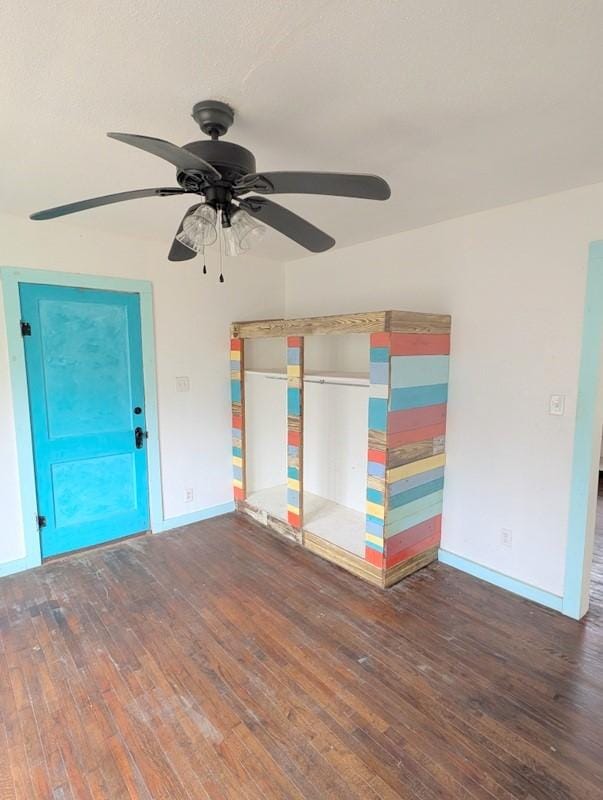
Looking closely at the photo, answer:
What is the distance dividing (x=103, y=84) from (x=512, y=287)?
2307 mm

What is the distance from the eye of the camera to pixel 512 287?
2551mm

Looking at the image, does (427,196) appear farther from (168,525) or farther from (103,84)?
(168,525)

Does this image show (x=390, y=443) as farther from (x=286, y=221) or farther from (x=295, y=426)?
(x=286, y=221)

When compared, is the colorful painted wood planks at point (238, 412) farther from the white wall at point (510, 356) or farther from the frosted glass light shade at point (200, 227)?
the frosted glass light shade at point (200, 227)

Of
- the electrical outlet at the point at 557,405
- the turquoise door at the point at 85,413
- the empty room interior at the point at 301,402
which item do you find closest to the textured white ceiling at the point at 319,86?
the empty room interior at the point at 301,402

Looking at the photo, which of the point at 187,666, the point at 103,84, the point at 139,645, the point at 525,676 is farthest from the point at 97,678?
the point at 103,84

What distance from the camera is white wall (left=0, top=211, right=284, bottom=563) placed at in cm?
285

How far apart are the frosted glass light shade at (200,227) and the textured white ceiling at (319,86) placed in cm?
39

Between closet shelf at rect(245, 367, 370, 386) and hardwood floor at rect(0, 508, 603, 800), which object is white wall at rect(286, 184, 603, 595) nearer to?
hardwood floor at rect(0, 508, 603, 800)

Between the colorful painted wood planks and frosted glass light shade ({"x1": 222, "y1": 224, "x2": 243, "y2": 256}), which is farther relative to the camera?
the colorful painted wood planks

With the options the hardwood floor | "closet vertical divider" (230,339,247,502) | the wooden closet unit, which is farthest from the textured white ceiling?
the hardwood floor

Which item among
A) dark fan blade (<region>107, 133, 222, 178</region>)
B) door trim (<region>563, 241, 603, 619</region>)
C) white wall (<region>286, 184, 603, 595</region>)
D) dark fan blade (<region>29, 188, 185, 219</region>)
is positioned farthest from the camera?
white wall (<region>286, 184, 603, 595</region>)

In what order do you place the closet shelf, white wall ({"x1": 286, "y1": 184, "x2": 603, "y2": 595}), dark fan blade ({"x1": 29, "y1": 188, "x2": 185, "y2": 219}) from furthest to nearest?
the closet shelf, white wall ({"x1": 286, "y1": 184, "x2": 603, "y2": 595}), dark fan blade ({"x1": 29, "y1": 188, "x2": 185, "y2": 219})

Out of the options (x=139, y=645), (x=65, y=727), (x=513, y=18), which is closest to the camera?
(x=513, y=18)
